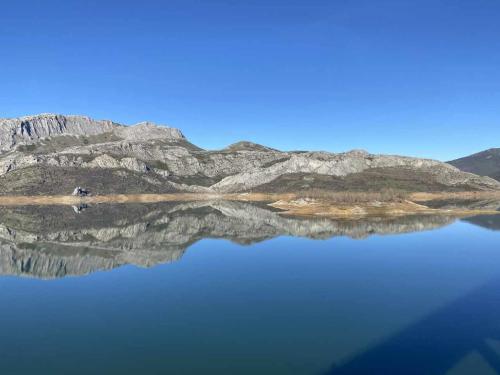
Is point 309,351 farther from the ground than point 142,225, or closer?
closer

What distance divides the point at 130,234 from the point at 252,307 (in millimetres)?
59064

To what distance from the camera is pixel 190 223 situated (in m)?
112

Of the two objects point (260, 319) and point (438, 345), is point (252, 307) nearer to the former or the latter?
point (260, 319)

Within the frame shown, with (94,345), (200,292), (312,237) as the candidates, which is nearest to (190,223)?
(312,237)

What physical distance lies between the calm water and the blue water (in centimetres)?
13

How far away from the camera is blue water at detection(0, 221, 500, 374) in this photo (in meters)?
26.1

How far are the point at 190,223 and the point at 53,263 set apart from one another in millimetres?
52748

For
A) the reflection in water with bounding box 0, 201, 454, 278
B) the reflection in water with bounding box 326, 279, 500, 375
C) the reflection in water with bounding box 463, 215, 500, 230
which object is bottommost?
the reflection in water with bounding box 326, 279, 500, 375

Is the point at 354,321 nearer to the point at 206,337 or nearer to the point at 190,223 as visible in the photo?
the point at 206,337

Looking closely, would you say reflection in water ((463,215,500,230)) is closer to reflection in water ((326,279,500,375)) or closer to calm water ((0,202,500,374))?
calm water ((0,202,500,374))

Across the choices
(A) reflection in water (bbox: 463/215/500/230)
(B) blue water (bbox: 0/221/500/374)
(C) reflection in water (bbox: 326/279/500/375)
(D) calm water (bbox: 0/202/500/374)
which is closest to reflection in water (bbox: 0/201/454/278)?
(D) calm water (bbox: 0/202/500/374)

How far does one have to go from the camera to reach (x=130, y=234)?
90.9 metres

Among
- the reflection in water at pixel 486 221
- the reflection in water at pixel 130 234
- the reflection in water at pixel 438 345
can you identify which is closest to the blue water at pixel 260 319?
the reflection in water at pixel 438 345

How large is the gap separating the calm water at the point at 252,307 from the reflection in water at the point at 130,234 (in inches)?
24.5
